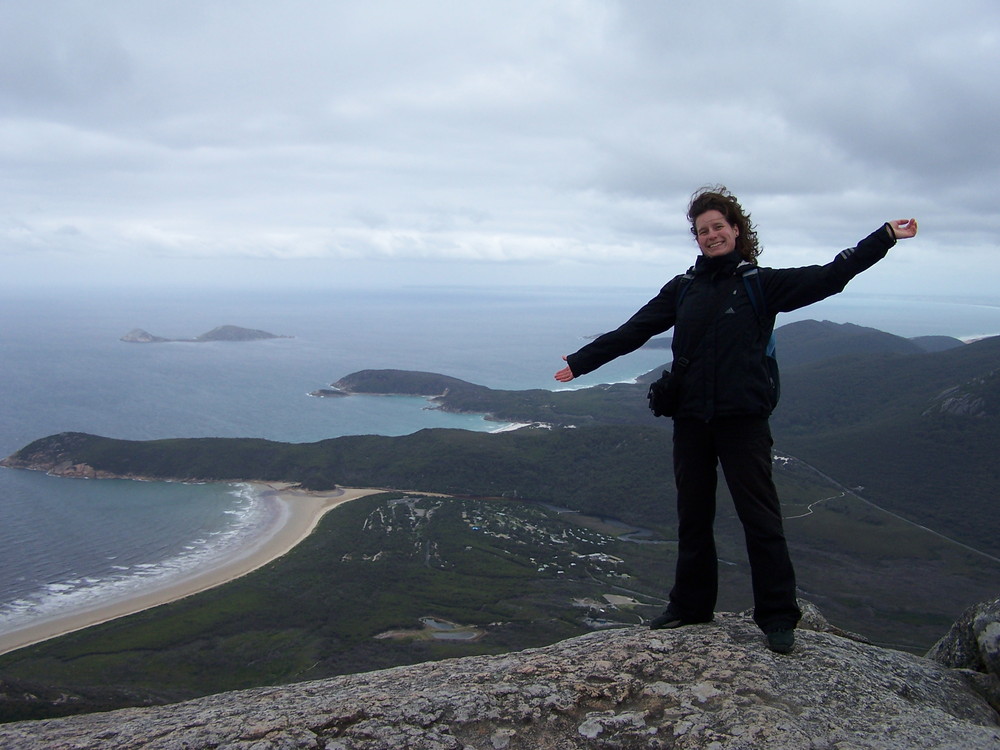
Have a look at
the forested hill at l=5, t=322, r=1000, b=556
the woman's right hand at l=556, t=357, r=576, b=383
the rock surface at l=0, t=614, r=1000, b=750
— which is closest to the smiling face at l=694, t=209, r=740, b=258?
the woman's right hand at l=556, t=357, r=576, b=383

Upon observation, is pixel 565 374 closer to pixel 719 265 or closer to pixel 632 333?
pixel 632 333

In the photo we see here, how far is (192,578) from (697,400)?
185 feet

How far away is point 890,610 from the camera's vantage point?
49656 mm

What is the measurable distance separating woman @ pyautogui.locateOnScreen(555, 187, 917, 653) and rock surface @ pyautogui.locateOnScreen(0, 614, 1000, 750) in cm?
62

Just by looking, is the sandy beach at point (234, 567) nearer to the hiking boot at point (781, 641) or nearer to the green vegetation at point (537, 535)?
the green vegetation at point (537, 535)

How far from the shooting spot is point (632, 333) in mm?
6363

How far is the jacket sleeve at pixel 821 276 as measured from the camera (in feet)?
17.4

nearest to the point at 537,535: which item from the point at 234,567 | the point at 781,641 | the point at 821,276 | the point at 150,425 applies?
the point at 234,567

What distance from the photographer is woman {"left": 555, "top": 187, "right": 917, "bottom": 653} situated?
5.68 meters

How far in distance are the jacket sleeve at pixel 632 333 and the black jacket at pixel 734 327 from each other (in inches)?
11.5

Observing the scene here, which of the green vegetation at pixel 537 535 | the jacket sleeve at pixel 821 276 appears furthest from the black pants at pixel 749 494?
the green vegetation at pixel 537 535

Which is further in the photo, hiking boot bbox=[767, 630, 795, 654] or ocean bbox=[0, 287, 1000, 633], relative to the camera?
ocean bbox=[0, 287, 1000, 633]

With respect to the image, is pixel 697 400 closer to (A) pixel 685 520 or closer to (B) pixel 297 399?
(A) pixel 685 520

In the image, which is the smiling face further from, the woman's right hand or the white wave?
the white wave
